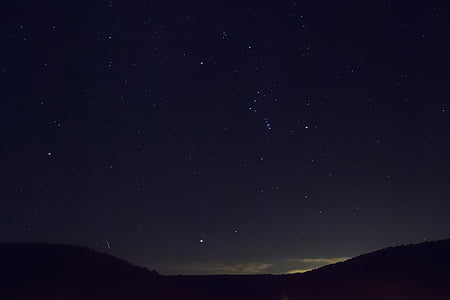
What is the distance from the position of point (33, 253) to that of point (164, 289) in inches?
374

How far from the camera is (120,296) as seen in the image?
26328mm

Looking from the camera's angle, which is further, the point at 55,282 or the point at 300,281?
the point at 300,281

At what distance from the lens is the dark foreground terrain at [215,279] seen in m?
25.3

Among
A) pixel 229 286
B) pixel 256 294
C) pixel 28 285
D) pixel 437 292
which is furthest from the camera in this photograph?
pixel 229 286

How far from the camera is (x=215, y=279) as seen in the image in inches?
1272

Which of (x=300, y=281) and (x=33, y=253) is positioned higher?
(x=33, y=253)

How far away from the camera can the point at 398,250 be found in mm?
32031

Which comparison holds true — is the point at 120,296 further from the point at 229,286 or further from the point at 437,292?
the point at 437,292

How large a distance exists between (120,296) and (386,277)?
Result: 1399 centimetres

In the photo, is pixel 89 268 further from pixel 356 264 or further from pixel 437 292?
pixel 437 292

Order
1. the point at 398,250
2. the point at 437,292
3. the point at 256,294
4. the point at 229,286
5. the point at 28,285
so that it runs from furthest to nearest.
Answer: the point at 398,250 → the point at 229,286 → the point at 256,294 → the point at 28,285 → the point at 437,292

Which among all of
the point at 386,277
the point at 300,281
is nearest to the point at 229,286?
the point at 300,281

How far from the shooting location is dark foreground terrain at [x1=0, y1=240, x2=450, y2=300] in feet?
83.1

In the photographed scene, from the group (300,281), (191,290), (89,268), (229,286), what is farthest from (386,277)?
(89,268)
